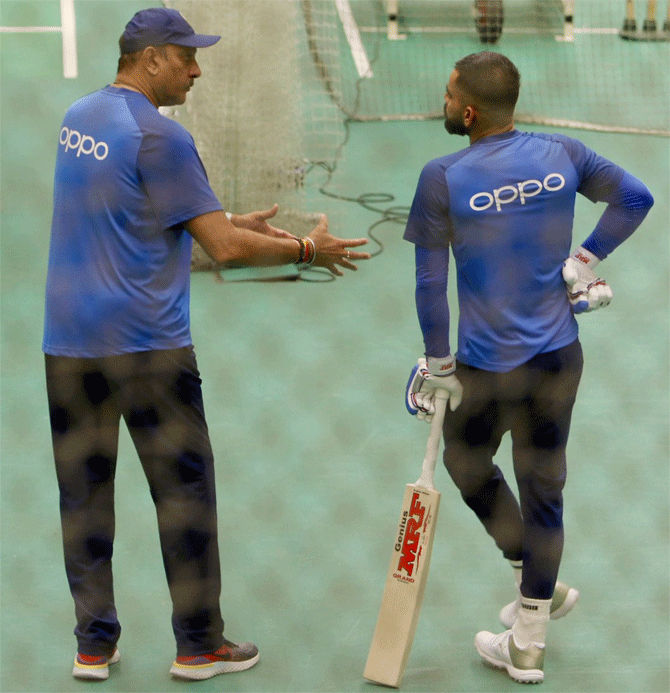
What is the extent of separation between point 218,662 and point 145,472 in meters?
0.56

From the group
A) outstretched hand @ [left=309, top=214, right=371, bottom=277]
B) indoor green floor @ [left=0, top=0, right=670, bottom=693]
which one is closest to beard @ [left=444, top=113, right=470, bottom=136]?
outstretched hand @ [left=309, top=214, right=371, bottom=277]

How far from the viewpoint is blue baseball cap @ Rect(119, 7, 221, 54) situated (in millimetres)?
2605

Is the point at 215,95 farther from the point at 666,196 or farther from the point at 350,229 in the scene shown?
the point at 666,196

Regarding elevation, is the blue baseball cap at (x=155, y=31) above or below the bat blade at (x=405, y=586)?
above

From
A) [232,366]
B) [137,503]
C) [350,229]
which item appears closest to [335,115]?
[350,229]

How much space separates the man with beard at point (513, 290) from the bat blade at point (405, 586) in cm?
15

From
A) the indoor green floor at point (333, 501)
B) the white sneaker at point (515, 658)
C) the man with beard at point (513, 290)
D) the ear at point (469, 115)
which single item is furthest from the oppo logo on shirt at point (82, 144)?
the white sneaker at point (515, 658)

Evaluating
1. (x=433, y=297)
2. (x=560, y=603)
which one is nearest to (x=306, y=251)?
(x=433, y=297)

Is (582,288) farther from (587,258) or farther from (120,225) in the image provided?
(120,225)

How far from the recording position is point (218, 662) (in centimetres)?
281

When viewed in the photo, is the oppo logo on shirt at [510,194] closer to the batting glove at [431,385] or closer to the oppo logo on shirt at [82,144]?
the batting glove at [431,385]

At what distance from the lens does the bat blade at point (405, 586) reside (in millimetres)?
2689

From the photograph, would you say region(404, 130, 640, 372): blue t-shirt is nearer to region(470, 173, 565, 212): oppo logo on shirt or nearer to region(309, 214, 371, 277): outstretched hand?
region(470, 173, 565, 212): oppo logo on shirt

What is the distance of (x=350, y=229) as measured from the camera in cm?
636
